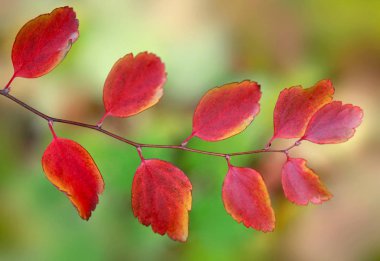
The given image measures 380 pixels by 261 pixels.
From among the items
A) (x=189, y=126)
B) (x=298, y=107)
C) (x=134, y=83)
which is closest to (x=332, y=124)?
(x=298, y=107)

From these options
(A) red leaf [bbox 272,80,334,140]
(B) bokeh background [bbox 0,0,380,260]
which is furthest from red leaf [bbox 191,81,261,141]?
(B) bokeh background [bbox 0,0,380,260]

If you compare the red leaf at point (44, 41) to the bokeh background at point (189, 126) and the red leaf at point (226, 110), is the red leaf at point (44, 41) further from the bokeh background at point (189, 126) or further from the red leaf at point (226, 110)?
the bokeh background at point (189, 126)

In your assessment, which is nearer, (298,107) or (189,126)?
(298,107)

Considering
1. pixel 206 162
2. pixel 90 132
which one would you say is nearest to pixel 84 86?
pixel 90 132

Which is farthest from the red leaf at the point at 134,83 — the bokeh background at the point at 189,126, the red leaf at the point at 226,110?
the bokeh background at the point at 189,126

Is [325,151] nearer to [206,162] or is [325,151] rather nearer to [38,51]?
[206,162]

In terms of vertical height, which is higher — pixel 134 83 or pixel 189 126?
pixel 134 83

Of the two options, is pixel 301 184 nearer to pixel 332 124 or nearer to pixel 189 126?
pixel 332 124
